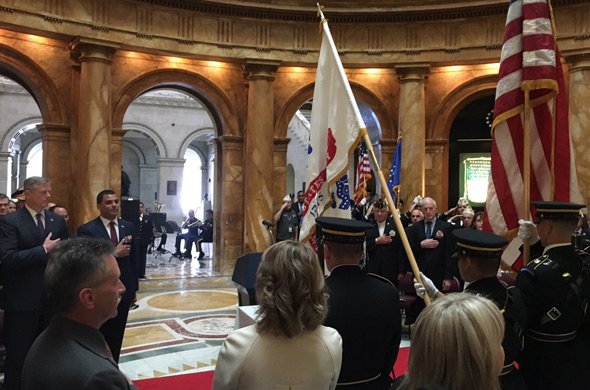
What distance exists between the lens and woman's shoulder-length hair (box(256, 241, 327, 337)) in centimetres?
184

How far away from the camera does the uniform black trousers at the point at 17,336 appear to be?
4344 millimetres

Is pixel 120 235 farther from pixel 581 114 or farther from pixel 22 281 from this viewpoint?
pixel 581 114

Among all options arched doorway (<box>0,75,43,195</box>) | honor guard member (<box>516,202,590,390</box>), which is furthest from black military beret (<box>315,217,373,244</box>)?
arched doorway (<box>0,75,43,195</box>)

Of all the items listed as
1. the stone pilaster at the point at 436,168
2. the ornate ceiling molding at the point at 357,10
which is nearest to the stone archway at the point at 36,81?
the ornate ceiling molding at the point at 357,10

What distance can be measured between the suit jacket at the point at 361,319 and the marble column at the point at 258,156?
9482mm

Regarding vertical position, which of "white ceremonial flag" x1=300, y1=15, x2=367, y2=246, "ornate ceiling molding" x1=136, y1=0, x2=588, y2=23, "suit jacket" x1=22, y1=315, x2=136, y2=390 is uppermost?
"ornate ceiling molding" x1=136, y1=0, x2=588, y2=23

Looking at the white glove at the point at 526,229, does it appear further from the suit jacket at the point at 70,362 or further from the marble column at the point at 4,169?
the marble column at the point at 4,169

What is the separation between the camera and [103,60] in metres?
10.6

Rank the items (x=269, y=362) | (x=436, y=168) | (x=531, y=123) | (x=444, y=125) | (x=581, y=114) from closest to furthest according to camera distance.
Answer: (x=269, y=362) → (x=531, y=123) → (x=581, y=114) → (x=436, y=168) → (x=444, y=125)

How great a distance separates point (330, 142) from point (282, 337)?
8.18 feet

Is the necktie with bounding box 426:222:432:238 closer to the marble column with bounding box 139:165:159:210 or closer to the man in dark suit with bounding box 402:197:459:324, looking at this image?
the man in dark suit with bounding box 402:197:459:324

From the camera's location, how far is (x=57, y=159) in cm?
1090

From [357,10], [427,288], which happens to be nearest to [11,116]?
[357,10]

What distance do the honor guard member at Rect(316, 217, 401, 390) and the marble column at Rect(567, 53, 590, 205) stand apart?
32.1 ft
